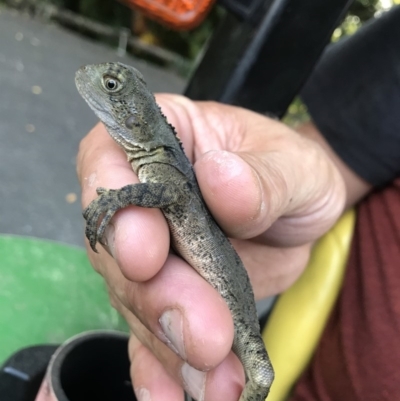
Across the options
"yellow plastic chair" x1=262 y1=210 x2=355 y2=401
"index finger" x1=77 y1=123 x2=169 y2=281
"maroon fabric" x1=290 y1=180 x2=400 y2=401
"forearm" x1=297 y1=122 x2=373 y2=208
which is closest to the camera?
"index finger" x1=77 y1=123 x2=169 y2=281

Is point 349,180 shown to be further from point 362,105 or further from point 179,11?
point 179,11

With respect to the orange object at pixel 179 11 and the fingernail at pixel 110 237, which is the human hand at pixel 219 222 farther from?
the orange object at pixel 179 11

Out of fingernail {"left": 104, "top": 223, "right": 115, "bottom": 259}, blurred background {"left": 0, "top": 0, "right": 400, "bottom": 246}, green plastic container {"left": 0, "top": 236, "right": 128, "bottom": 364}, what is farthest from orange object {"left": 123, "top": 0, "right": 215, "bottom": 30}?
green plastic container {"left": 0, "top": 236, "right": 128, "bottom": 364}

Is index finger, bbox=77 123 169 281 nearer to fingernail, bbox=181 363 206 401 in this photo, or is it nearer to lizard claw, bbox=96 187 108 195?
lizard claw, bbox=96 187 108 195

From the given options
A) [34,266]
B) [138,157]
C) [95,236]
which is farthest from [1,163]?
[95,236]

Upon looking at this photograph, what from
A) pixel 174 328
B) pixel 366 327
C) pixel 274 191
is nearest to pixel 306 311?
pixel 366 327

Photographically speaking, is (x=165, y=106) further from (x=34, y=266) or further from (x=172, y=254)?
(x=34, y=266)
